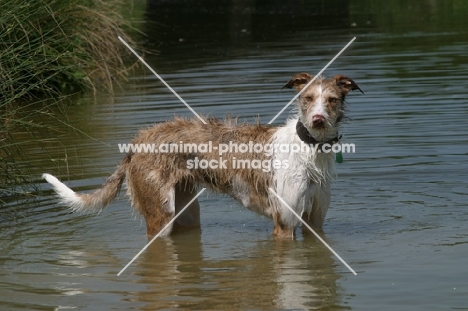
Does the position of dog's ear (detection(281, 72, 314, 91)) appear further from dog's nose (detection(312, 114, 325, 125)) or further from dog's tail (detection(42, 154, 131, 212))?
dog's tail (detection(42, 154, 131, 212))

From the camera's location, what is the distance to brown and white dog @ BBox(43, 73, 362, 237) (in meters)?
8.54

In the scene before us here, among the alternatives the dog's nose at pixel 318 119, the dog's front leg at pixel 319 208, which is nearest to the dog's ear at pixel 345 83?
the dog's nose at pixel 318 119

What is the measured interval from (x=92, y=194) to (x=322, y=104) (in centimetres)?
242

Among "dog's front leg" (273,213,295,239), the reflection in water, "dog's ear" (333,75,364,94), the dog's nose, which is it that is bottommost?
the reflection in water

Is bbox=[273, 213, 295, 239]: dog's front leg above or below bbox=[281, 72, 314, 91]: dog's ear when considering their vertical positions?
below

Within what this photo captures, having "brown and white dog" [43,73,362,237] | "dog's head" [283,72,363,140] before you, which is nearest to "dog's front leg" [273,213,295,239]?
"brown and white dog" [43,73,362,237]

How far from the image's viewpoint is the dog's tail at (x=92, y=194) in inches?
361

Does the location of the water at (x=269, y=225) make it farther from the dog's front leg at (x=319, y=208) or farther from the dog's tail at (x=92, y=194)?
the dog's tail at (x=92, y=194)

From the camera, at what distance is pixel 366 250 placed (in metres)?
8.35

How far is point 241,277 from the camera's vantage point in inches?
307

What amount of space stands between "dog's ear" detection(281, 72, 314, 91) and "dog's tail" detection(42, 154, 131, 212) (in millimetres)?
1752

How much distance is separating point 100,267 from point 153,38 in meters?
19.2

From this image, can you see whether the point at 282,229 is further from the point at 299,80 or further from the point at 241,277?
Answer: the point at 299,80

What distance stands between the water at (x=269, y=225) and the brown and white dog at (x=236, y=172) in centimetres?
31
